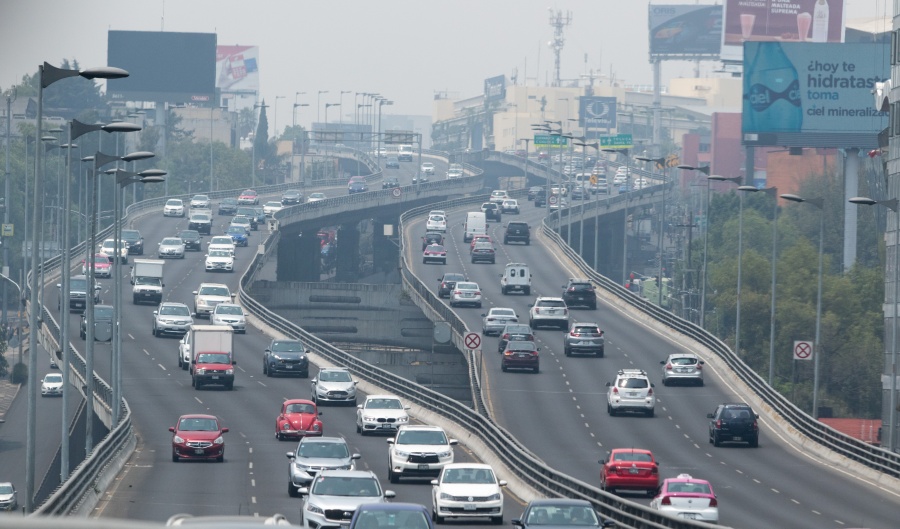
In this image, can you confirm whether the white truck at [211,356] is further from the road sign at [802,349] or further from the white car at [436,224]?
the white car at [436,224]

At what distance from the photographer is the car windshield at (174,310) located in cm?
7762

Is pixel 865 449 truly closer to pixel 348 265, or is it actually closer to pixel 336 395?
pixel 336 395

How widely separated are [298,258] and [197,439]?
107690mm

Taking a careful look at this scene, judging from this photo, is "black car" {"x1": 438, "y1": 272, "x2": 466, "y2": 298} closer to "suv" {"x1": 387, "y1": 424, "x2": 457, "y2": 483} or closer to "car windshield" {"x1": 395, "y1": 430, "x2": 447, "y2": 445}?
"car windshield" {"x1": 395, "y1": 430, "x2": 447, "y2": 445}

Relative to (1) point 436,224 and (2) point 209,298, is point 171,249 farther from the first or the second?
(2) point 209,298

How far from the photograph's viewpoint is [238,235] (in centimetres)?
11981

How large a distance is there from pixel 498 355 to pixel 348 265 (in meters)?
103

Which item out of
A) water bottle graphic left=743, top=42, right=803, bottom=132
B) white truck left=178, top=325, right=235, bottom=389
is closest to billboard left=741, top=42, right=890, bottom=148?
water bottle graphic left=743, top=42, right=803, bottom=132

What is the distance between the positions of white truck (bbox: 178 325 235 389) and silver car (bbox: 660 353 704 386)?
1655cm

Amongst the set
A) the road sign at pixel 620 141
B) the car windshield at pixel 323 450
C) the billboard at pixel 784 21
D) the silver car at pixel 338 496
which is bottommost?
the car windshield at pixel 323 450

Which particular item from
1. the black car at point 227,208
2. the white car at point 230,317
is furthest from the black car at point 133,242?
→ the black car at point 227,208

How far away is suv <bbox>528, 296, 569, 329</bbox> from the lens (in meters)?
80.4

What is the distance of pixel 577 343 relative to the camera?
A: 71375mm

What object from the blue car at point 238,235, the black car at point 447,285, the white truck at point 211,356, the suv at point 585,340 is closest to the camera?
the white truck at point 211,356
